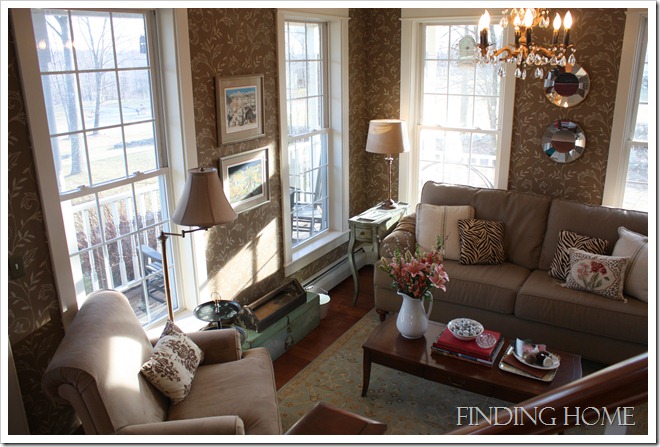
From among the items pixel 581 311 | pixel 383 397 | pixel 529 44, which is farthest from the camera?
pixel 581 311

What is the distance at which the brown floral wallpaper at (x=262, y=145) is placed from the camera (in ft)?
8.76

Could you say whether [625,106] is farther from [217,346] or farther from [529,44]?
[217,346]

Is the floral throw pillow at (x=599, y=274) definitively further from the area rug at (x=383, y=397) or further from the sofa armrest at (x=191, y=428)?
the sofa armrest at (x=191, y=428)

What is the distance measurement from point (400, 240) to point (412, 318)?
114cm

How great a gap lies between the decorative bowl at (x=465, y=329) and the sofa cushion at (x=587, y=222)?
1.20 m

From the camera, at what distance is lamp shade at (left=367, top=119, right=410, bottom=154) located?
15.5 feet

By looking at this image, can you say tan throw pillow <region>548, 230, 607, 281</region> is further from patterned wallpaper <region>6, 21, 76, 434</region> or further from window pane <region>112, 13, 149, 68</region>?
patterned wallpaper <region>6, 21, 76, 434</region>

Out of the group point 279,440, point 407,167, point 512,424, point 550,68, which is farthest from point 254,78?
point 512,424

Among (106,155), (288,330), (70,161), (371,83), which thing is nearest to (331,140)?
(371,83)

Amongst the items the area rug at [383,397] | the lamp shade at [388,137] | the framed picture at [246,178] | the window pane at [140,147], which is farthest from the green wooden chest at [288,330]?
the lamp shade at [388,137]

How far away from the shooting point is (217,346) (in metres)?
3.10

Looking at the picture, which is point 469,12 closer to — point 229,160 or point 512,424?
point 229,160

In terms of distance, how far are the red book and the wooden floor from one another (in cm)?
108

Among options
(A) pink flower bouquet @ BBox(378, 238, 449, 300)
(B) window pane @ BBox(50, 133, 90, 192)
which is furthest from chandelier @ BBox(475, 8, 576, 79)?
(B) window pane @ BBox(50, 133, 90, 192)
